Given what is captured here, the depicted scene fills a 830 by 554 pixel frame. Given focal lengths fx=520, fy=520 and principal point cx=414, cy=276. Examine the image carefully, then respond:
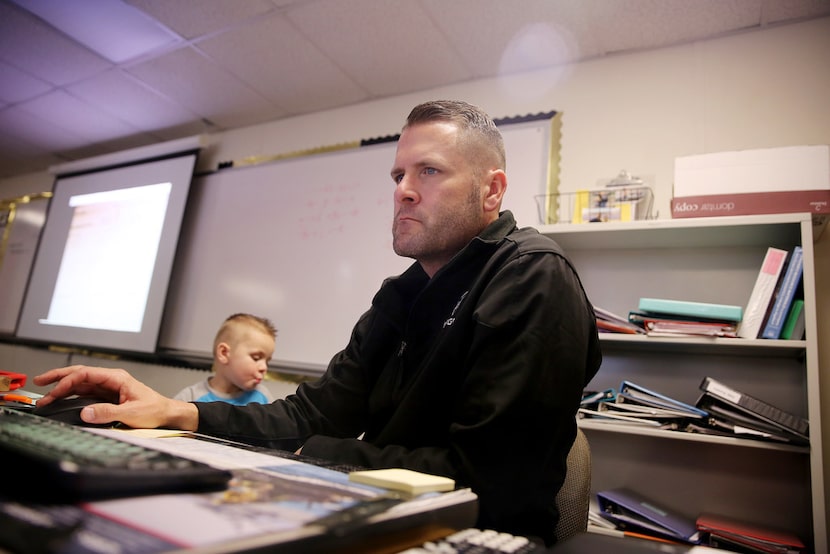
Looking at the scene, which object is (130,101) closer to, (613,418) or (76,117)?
(76,117)

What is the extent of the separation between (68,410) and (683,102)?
2.33 m

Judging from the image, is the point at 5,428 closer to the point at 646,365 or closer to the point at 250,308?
the point at 646,365

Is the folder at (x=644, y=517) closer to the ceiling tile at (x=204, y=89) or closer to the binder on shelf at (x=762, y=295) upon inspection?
the binder on shelf at (x=762, y=295)

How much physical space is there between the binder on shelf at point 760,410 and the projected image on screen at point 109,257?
9.51 ft

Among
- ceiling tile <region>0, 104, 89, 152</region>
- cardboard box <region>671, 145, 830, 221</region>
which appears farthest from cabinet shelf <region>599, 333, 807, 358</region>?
ceiling tile <region>0, 104, 89, 152</region>

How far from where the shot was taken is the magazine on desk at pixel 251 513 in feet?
0.85

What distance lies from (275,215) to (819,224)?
8.40ft

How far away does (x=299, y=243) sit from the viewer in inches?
116

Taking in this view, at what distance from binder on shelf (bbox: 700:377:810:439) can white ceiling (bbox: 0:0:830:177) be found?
1442mm

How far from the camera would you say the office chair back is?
2.87ft

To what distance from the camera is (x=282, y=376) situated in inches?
107

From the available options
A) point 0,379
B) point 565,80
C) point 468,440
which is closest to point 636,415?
point 468,440

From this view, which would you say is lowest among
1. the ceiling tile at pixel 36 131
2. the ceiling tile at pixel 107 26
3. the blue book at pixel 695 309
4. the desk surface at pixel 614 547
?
the desk surface at pixel 614 547

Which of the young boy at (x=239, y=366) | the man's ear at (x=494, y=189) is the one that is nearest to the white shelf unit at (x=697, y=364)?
the man's ear at (x=494, y=189)
